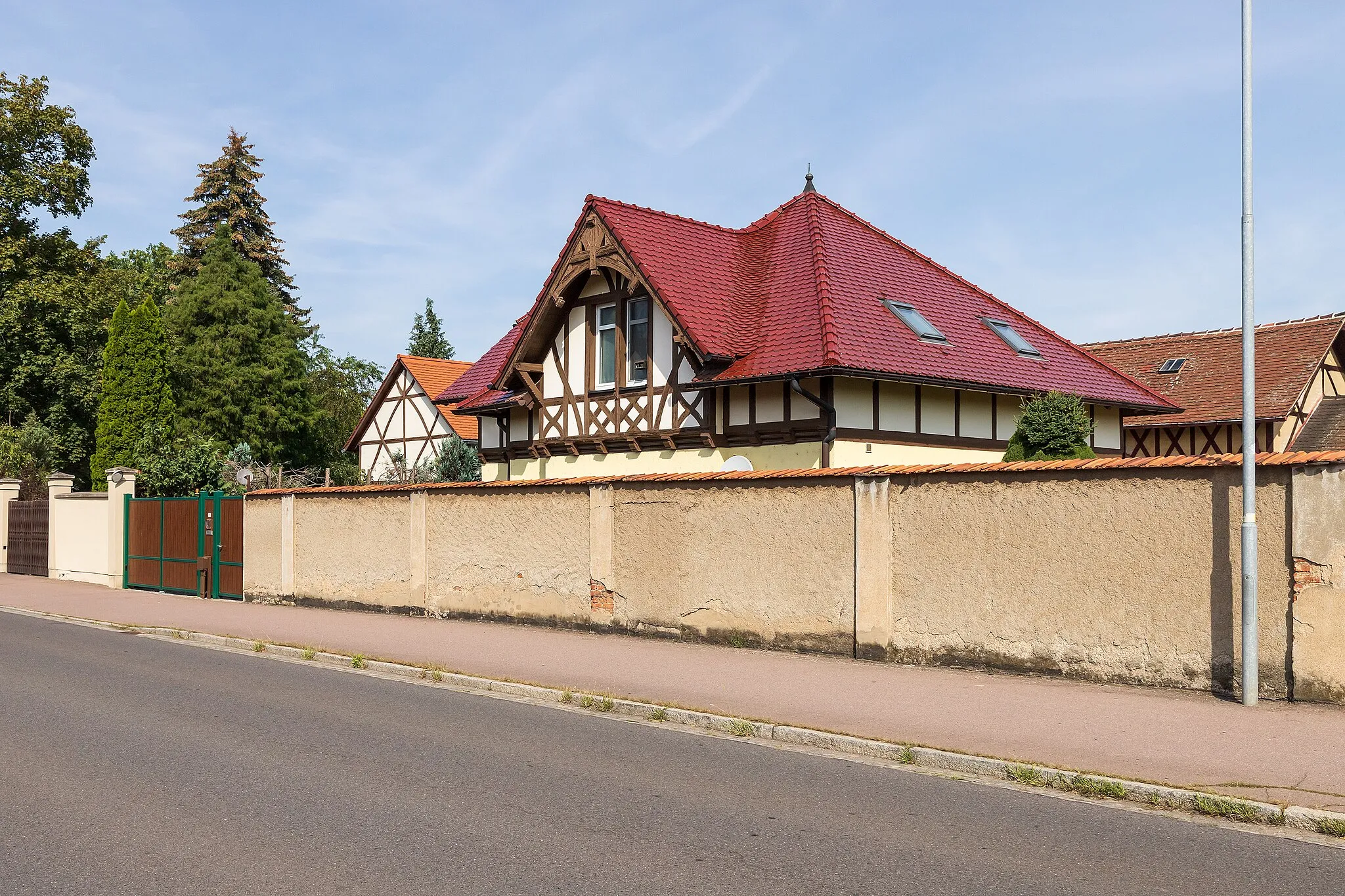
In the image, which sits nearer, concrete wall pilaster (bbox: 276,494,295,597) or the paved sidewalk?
the paved sidewalk

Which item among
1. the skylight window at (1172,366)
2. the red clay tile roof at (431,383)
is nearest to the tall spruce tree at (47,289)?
the red clay tile roof at (431,383)

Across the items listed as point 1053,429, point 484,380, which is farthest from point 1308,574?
point 484,380

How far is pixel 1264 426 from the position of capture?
3247 cm

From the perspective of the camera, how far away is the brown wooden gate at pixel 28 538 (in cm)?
3147

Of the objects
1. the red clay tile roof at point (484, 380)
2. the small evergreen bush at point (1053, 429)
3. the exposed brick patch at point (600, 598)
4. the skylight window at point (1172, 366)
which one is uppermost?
the skylight window at point (1172, 366)

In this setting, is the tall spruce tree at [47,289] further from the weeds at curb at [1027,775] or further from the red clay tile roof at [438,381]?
the weeds at curb at [1027,775]

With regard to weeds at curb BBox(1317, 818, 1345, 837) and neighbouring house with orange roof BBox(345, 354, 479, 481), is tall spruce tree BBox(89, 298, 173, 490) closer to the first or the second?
neighbouring house with orange roof BBox(345, 354, 479, 481)

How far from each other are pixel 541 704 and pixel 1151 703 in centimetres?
533

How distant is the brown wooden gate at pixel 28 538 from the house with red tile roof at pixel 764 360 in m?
13.4

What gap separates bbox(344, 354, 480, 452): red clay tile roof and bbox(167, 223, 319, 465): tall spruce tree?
3248mm

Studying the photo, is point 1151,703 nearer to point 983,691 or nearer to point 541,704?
point 983,691

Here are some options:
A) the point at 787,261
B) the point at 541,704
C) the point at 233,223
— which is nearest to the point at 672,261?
the point at 787,261

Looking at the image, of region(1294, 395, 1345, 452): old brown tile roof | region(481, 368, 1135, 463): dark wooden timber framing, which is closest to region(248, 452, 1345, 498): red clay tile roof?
region(481, 368, 1135, 463): dark wooden timber framing

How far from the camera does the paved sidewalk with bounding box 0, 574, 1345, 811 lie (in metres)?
7.65
